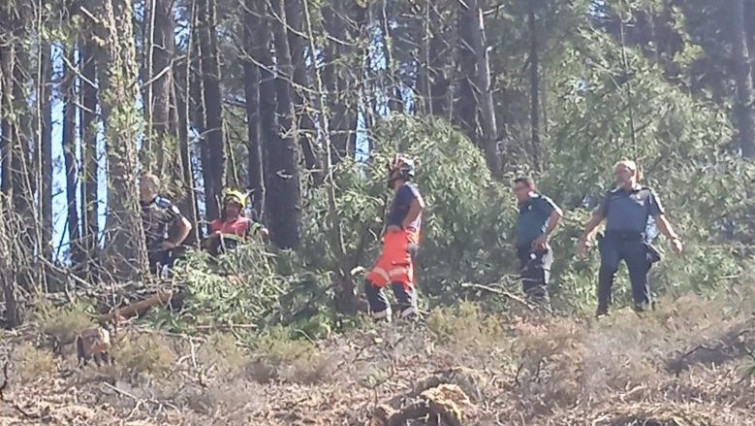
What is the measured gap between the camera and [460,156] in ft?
44.3

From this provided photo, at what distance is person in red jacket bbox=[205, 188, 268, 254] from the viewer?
12289 millimetres

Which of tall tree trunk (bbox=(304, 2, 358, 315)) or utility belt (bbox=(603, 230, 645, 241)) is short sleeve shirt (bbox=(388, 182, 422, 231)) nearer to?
tall tree trunk (bbox=(304, 2, 358, 315))

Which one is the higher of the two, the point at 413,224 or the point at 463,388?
the point at 413,224

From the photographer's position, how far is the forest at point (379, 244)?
800cm

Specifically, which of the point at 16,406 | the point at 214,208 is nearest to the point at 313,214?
the point at 16,406

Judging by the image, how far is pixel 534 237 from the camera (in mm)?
11961

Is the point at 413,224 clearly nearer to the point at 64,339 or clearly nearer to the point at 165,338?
the point at 165,338

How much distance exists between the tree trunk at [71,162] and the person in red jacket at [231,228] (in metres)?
1.28

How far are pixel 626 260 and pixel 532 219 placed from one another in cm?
128

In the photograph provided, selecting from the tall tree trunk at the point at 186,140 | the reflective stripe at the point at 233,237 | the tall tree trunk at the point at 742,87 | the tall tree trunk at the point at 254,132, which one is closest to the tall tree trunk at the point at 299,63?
the reflective stripe at the point at 233,237

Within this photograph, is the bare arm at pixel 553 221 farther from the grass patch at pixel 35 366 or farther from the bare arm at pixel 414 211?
the grass patch at pixel 35 366

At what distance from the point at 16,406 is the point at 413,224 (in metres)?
3.99

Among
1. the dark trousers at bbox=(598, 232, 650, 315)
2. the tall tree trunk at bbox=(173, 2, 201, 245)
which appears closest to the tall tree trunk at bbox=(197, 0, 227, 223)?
the tall tree trunk at bbox=(173, 2, 201, 245)

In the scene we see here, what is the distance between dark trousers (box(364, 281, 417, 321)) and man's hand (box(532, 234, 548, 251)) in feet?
4.99
